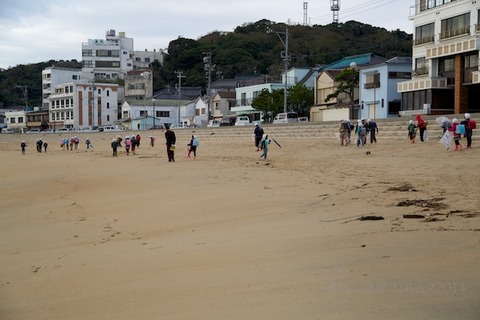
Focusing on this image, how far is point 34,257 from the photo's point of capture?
7.34 meters

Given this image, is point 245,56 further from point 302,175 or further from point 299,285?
point 299,285

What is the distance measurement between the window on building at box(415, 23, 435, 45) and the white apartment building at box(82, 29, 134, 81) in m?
70.9

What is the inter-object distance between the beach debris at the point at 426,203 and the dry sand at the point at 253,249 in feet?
0.26

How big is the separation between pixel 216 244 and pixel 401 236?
2.34 metres

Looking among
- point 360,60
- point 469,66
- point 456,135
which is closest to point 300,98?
point 360,60

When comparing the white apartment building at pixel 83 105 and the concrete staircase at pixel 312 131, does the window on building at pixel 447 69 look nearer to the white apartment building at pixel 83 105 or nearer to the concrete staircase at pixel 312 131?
the concrete staircase at pixel 312 131

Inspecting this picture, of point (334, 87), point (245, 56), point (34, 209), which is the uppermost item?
point (245, 56)

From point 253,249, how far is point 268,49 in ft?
283

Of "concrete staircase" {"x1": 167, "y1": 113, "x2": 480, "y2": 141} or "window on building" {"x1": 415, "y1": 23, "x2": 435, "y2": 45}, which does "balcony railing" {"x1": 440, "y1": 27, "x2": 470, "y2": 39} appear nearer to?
"window on building" {"x1": 415, "y1": 23, "x2": 435, "y2": 45}

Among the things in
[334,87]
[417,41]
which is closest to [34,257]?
[417,41]

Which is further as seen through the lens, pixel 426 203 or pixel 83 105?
pixel 83 105

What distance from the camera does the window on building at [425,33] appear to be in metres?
38.0

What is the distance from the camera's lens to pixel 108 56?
10350 cm

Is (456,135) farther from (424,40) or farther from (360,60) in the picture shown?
(360,60)
